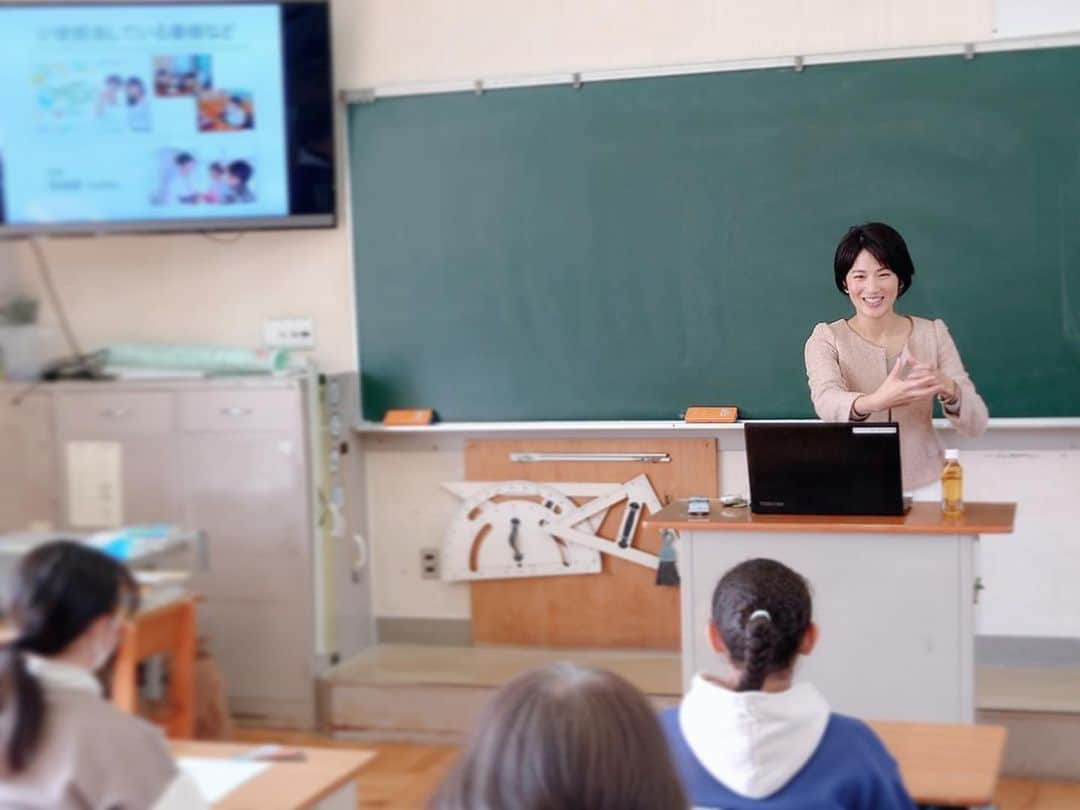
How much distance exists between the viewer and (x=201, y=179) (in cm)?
376

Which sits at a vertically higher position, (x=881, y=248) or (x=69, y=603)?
(x=881, y=248)

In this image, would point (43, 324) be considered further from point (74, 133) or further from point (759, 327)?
point (759, 327)

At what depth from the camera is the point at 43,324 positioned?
12.1 ft

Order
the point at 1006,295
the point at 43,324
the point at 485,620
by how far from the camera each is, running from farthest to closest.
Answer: the point at 485,620 < the point at 43,324 < the point at 1006,295

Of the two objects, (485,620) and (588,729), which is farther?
(485,620)

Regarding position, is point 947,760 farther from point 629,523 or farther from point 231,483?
point 231,483

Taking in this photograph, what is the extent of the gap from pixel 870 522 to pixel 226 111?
2.18m

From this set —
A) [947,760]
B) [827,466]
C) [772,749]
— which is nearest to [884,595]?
[827,466]

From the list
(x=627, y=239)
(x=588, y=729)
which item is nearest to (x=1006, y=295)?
(x=627, y=239)

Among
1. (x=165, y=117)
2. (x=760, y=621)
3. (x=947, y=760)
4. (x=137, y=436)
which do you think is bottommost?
(x=947, y=760)

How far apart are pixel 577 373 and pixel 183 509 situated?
1.21 m

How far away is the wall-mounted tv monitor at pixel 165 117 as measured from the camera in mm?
3467

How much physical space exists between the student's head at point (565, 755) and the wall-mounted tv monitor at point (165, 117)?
10.1 feet

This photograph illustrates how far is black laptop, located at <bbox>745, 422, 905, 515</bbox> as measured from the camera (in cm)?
255
